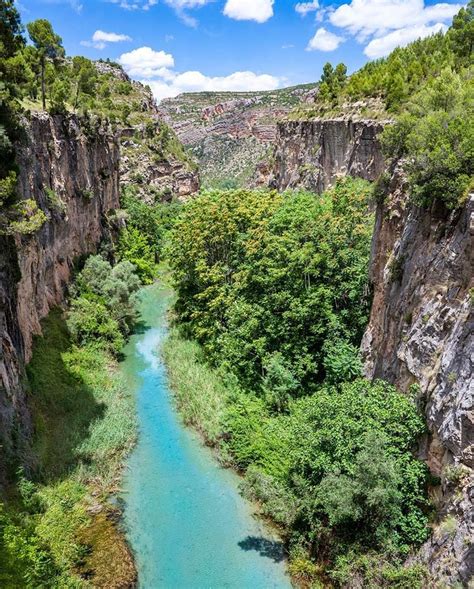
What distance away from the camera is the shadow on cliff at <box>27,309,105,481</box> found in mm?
18969

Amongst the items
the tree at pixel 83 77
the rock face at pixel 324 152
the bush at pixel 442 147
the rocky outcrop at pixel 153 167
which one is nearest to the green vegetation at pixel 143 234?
the rocky outcrop at pixel 153 167

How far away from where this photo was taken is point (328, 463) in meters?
14.5

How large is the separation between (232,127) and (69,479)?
518 ft

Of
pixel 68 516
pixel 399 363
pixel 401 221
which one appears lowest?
pixel 68 516

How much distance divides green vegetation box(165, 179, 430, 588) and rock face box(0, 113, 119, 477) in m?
8.49

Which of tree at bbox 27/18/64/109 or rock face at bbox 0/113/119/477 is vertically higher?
tree at bbox 27/18/64/109

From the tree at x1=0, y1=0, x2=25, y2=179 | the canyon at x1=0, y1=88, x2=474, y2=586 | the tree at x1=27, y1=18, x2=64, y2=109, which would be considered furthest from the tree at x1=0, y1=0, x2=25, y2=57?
the tree at x1=27, y1=18, x2=64, y2=109

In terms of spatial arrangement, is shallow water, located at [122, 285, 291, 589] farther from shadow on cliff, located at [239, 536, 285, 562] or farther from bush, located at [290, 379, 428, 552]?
bush, located at [290, 379, 428, 552]

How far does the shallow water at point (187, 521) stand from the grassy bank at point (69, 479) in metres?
0.80

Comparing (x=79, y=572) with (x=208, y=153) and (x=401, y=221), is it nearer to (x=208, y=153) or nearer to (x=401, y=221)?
(x=401, y=221)

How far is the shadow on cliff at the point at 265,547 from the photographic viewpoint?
1559 centimetres

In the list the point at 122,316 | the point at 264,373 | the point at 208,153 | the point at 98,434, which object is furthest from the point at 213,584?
the point at 208,153

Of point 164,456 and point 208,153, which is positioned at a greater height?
point 208,153

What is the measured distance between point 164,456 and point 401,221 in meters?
14.8
